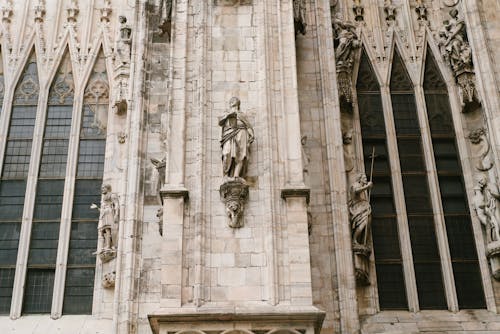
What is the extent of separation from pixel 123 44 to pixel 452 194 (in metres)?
8.84

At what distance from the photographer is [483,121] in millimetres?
17875

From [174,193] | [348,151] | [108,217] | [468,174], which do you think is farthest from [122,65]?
Answer: [468,174]

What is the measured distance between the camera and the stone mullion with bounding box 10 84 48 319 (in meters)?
16.8

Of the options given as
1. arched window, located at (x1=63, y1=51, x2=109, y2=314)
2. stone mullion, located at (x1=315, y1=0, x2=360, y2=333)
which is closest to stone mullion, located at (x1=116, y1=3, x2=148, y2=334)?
arched window, located at (x1=63, y1=51, x2=109, y2=314)

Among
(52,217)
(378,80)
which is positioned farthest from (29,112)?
(378,80)

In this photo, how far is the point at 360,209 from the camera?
53.8ft

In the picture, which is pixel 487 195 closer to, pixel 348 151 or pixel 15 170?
pixel 348 151

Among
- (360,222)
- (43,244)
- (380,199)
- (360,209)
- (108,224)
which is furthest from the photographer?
(43,244)

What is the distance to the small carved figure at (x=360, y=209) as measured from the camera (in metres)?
16.2

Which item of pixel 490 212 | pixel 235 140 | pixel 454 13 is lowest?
pixel 490 212

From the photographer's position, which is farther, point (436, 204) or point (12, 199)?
point (12, 199)

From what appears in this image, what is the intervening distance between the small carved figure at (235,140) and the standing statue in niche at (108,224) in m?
3.75

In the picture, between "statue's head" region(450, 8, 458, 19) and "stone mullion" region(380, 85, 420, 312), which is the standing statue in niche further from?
"statue's head" region(450, 8, 458, 19)

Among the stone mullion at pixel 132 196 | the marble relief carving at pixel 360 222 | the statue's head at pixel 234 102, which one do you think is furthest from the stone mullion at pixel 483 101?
the stone mullion at pixel 132 196
